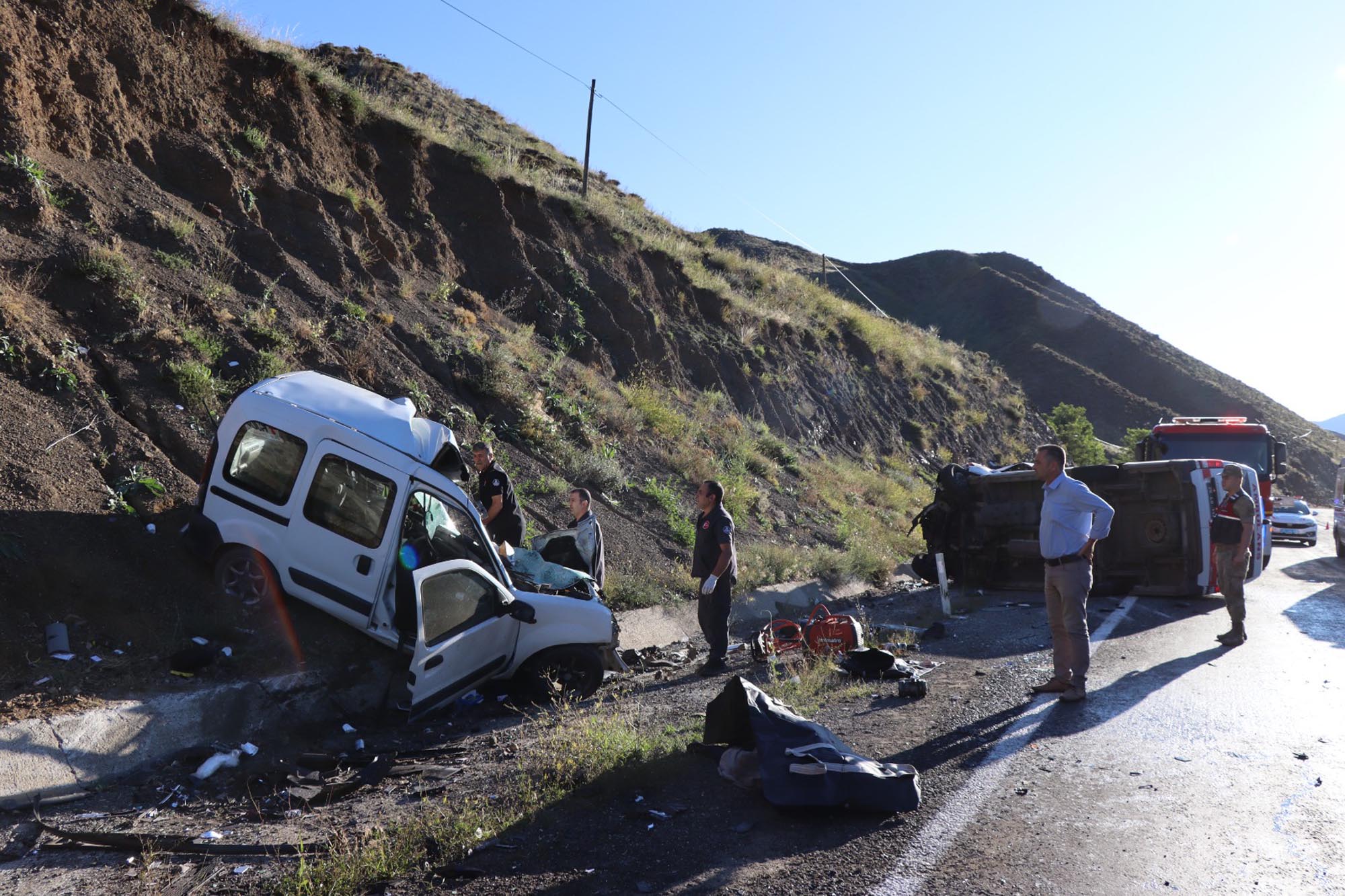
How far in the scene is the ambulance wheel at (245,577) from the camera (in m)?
7.67

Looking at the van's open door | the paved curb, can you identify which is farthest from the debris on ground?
the paved curb

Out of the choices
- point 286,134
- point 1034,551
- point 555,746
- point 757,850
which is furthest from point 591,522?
point 286,134

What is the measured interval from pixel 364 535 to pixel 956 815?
4924 mm

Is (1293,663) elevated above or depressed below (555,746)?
above

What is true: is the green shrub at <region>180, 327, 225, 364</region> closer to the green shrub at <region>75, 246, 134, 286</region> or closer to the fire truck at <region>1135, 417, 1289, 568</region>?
the green shrub at <region>75, 246, 134, 286</region>

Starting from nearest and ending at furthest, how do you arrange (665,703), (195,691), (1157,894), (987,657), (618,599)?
(1157,894) < (195,691) < (665,703) < (987,657) < (618,599)

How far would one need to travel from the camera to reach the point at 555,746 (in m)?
5.99

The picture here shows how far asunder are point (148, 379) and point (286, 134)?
26.1ft

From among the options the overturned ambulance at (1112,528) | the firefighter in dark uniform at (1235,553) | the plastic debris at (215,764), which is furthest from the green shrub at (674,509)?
the plastic debris at (215,764)

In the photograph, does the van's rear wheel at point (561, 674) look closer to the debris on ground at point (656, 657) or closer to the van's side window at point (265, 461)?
the debris on ground at point (656, 657)

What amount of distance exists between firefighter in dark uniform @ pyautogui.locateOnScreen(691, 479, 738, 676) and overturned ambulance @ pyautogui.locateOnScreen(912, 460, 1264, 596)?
17.7 ft

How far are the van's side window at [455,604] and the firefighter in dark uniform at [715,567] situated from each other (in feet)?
7.50

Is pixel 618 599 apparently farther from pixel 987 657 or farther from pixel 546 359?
pixel 546 359

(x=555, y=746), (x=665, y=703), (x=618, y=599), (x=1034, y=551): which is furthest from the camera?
(x=1034, y=551)
